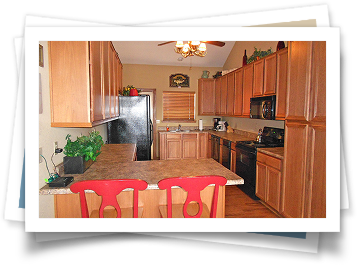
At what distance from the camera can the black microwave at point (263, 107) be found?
9.61 ft

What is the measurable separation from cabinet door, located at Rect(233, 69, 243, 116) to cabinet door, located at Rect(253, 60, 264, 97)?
0.53 m

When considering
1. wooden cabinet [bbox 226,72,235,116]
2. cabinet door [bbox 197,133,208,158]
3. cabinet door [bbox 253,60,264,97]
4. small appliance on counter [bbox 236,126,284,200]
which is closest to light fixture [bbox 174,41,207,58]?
cabinet door [bbox 253,60,264,97]

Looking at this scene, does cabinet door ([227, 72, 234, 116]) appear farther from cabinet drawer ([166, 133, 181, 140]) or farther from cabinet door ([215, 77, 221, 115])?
cabinet drawer ([166, 133, 181, 140])

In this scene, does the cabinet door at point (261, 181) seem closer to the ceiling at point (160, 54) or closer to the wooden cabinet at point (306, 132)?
the wooden cabinet at point (306, 132)

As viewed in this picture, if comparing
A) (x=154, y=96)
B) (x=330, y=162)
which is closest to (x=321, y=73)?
(x=330, y=162)

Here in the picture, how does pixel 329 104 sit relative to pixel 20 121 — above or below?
above

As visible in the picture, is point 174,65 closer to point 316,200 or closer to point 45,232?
point 316,200

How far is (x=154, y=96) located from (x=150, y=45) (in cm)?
124

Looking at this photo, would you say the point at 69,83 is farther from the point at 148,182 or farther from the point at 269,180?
the point at 269,180

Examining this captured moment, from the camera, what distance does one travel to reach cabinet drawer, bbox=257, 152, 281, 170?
2525 mm

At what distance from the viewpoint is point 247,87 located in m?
3.79

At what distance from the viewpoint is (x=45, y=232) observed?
1.17m

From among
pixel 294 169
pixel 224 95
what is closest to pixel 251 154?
pixel 294 169

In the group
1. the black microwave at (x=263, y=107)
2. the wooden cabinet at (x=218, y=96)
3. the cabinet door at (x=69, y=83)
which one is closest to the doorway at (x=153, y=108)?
the wooden cabinet at (x=218, y=96)
